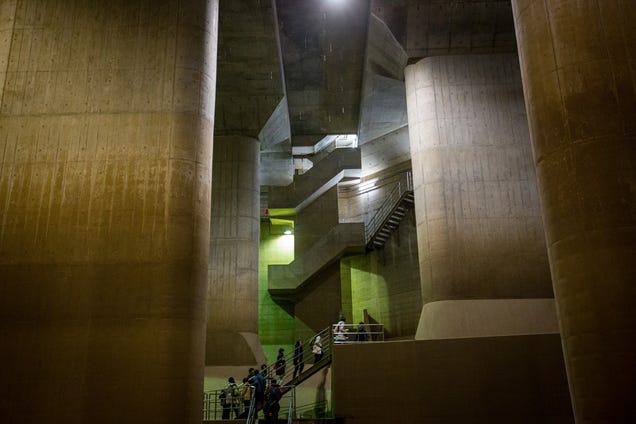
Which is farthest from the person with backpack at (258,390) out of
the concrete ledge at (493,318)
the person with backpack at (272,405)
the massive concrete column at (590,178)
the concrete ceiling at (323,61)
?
the concrete ceiling at (323,61)

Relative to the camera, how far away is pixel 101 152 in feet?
39.3

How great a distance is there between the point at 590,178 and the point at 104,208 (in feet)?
30.8

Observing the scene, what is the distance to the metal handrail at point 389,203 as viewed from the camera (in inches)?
1155

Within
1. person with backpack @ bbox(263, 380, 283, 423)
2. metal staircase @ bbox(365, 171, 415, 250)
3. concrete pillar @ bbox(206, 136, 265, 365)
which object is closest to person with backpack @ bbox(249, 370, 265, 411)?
person with backpack @ bbox(263, 380, 283, 423)

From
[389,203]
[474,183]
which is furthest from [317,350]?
[389,203]

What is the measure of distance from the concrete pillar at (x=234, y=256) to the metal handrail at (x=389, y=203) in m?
7.17

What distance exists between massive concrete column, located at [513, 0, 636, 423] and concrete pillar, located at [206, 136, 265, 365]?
15.5 meters

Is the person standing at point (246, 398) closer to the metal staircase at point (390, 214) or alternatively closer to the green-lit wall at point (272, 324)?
the metal staircase at point (390, 214)

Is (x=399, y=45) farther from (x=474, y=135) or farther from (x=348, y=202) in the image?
(x=348, y=202)


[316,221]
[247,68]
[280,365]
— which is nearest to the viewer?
[280,365]

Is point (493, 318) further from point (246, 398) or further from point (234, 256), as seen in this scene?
point (234, 256)

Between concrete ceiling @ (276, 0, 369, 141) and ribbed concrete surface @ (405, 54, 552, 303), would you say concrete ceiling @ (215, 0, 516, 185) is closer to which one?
concrete ceiling @ (276, 0, 369, 141)

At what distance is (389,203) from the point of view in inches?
1183

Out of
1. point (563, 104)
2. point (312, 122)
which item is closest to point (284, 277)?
point (312, 122)
